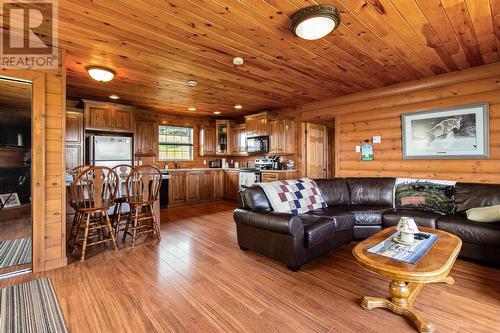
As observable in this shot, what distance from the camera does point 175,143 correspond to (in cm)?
666

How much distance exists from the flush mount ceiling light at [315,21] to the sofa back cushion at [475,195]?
8.92ft

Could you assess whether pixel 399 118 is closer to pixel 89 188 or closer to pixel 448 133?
pixel 448 133

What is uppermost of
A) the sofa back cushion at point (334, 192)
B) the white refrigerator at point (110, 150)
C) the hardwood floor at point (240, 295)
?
the white refrigerator at point (110, 150)

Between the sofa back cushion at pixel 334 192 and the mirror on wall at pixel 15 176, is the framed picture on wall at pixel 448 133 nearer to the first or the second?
the sofa back cushion at pixel 334 192

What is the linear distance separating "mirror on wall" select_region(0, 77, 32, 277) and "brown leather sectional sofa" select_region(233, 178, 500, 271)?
2471mm

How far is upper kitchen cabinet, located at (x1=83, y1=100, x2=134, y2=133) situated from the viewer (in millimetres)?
4680

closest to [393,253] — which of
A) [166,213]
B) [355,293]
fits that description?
[355,293]

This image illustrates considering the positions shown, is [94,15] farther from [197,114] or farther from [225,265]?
[197,114]

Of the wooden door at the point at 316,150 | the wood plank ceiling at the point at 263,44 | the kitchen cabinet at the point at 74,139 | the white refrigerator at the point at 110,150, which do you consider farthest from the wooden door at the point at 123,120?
the wooden door at the point at 316,150

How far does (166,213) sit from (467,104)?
565 centimetres

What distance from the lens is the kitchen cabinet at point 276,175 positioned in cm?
540

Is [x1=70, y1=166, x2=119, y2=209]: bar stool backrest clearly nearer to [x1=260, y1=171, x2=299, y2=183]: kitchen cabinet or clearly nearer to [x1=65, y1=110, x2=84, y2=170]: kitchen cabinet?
[x1=65, y1=110, x2=84, y2=170]: kitchen cabinet

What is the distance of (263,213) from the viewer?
279cm

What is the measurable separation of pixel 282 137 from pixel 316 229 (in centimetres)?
343
